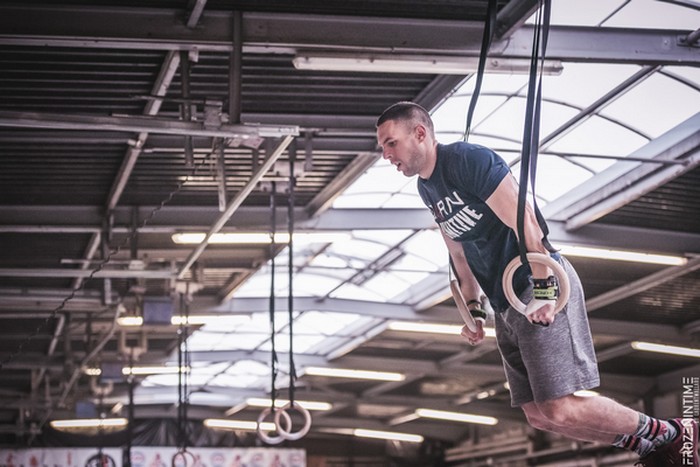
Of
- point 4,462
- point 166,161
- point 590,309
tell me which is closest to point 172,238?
point 166,161

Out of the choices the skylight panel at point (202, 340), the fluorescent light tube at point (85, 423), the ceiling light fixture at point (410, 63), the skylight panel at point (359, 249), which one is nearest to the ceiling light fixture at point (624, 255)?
the skylight panel at point (359, 249)

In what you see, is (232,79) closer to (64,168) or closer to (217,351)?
(64,168)

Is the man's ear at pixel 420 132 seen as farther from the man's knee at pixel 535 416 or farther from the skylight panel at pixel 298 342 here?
the skylight panel at pixel 298 342

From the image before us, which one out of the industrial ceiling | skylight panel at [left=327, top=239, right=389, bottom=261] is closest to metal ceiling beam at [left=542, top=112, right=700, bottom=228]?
the industrial ceiling

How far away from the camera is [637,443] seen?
452 cm

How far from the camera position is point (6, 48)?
28.2 feet

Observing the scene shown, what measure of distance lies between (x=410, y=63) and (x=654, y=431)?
169 inches

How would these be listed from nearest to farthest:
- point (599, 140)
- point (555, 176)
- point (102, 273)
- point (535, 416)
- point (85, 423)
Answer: point (535, 416) < point (599, 140) < point (555, 176) < point (102, 273) < point (85, 423)

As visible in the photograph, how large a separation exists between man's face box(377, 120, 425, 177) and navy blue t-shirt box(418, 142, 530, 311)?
0.11 meters

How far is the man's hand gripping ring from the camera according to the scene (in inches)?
155

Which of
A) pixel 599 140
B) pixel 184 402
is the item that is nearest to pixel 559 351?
pixel 599 140

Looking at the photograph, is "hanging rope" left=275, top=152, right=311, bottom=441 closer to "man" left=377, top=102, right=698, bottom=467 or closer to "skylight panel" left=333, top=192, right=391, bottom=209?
"skylight panel" left=333, top=192, right=391, bottom=209

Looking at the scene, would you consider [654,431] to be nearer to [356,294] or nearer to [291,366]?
[291,366]

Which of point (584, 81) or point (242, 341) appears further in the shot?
point (242, 341)
